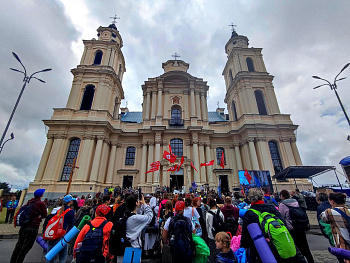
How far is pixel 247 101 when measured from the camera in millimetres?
22641

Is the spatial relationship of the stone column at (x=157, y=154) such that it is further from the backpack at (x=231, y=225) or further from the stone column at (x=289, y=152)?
the stone column at (x=289, y=152)

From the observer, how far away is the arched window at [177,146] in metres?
20.7

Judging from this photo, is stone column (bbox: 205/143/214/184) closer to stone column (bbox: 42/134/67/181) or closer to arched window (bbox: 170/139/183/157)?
arched window (bbox: 170/139/183/157)

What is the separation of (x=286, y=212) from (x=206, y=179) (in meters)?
16.8

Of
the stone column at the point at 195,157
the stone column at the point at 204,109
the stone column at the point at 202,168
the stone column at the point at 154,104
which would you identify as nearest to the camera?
the stone column at the point at 195,157

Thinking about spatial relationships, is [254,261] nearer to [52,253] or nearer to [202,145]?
[52,253]

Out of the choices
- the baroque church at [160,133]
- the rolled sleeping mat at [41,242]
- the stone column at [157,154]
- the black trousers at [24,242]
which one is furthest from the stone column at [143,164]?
the rolled sleeping mat at [41,242]

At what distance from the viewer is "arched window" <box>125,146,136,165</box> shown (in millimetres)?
20734

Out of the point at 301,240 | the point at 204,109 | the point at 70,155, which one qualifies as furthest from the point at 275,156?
the point at 70,155

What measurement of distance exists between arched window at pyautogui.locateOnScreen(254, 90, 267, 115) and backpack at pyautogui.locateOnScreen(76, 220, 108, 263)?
24725 millimetres

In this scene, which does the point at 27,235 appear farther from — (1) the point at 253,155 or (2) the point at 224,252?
(1) the point at 253,155

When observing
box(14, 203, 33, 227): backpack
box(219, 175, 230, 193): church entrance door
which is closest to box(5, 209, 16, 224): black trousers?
box(14, 203, 33, 227): backpack

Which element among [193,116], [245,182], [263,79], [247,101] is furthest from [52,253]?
[263,79]

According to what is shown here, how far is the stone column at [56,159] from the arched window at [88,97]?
479cm
